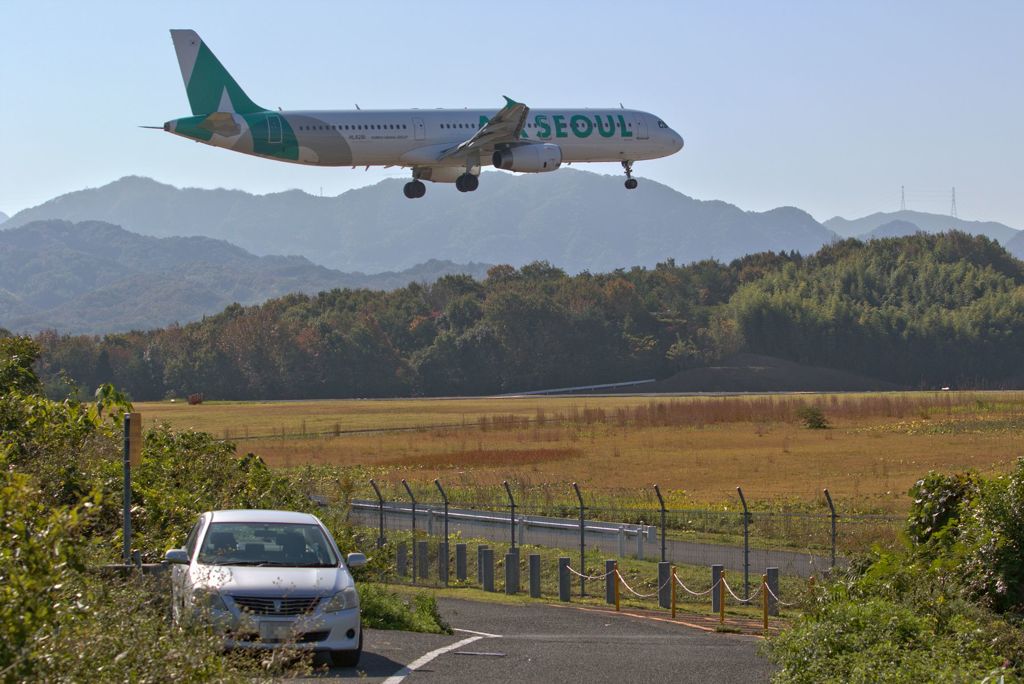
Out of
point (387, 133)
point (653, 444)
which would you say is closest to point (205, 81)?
point (387, 133)

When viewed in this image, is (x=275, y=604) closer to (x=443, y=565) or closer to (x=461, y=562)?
(x=461, y=562)

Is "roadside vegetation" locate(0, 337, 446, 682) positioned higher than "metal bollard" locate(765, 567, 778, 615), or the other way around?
"roadside vegetation" locate(0, 337, 446, 682)

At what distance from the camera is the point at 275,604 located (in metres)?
14.2

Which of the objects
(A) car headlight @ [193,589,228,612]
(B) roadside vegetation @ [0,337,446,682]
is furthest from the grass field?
(A) car headlight @ [193,589,228,612]

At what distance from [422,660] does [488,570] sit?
12.2 metres

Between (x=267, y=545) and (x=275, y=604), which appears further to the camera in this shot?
(x=267, y=545)

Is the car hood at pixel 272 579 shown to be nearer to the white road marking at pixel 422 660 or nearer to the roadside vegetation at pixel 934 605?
the white road marking at pixel 422 660

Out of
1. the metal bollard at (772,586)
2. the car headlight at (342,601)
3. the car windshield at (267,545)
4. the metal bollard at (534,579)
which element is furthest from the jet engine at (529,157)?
the car headlight at (342,601)

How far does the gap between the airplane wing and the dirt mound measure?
65764mm

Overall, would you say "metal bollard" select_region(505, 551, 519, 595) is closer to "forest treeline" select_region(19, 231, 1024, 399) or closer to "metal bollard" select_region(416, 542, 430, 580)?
"metal bollard" select_region(416, 542, 430, 580)

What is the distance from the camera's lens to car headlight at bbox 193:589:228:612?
12.3m

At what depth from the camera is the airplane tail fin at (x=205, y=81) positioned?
64938 mm

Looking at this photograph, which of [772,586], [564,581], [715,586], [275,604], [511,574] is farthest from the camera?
[511,574]

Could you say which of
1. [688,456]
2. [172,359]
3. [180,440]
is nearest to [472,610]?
[180,440]
